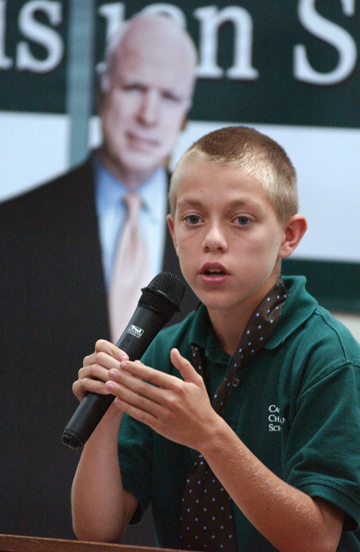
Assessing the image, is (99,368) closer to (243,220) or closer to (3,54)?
(243,220)

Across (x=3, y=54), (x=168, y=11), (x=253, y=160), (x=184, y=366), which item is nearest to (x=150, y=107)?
(x=168, y=11)

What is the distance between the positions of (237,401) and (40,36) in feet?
6.68

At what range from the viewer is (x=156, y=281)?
3.74 feet

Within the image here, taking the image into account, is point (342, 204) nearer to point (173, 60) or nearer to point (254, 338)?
point (173, 60)

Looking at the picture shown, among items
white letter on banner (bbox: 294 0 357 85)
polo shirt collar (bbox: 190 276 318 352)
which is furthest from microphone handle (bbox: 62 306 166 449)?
white letter on banner (bbox: 294 0 357 85)

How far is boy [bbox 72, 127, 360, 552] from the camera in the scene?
98 centimetres

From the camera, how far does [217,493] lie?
119cm

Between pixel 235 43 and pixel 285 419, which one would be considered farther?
pixel 235 43

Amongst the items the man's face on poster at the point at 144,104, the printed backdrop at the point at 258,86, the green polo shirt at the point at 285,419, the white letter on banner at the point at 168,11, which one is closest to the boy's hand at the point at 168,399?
the green polo shirt at the point at 285,419

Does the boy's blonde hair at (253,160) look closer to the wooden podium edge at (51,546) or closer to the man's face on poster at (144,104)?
the wooden podium edge at (51,546)

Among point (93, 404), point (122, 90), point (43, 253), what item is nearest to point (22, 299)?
point (43, 253)

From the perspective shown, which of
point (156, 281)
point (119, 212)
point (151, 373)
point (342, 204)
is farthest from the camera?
point (119, 212)

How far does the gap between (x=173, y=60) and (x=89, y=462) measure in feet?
6.16

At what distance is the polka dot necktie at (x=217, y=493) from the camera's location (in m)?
1.17
